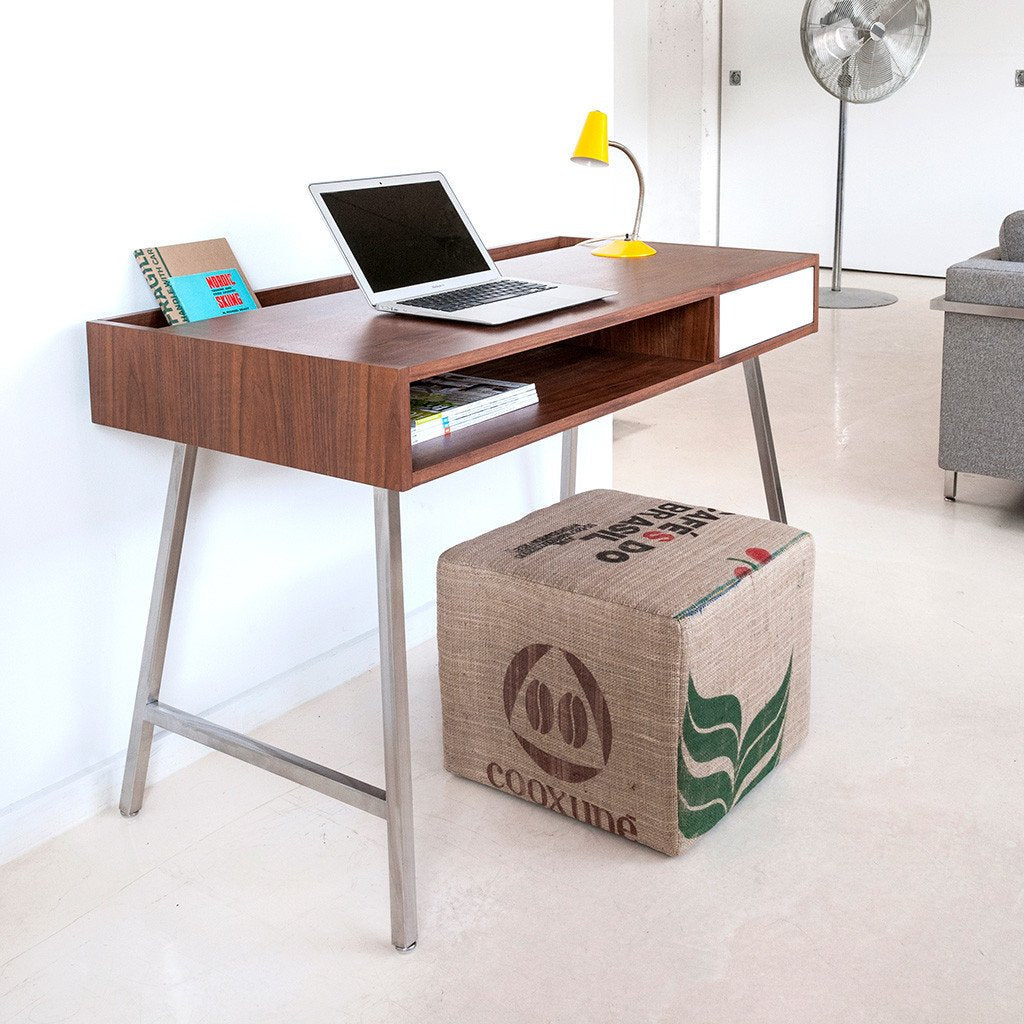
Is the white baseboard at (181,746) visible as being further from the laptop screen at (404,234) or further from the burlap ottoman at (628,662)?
the laptop screen at (404,234)

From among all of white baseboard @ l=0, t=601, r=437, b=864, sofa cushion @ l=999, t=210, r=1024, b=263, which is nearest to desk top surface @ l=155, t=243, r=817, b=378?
white baseboard @ l=0, t=601, r=437, b=864

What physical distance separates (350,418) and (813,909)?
0.93 m

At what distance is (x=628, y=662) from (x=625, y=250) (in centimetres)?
95

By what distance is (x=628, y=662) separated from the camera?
187 cm

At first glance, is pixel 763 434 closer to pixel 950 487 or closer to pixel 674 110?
pixel 950 487

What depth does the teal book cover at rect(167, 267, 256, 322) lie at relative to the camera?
1.92 m

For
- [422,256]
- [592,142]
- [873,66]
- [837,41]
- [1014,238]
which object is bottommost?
[1014,238]

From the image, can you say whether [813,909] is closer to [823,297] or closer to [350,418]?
[350,418]

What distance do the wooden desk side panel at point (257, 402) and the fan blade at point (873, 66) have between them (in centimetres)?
474

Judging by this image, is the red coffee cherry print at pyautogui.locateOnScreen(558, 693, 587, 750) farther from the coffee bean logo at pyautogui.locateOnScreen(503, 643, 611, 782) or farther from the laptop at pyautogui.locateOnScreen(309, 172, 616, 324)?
the laptop at pyautogui.locateOnScreen(309, 172, 616, 324)

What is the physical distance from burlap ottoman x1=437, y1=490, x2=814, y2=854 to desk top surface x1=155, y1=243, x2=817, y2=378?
39 cm

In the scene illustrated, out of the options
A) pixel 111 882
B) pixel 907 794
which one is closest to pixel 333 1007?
pixel 111 882

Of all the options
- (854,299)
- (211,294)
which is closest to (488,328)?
(211,294)

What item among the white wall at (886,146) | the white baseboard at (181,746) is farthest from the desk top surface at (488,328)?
the white wall at (886,146)
